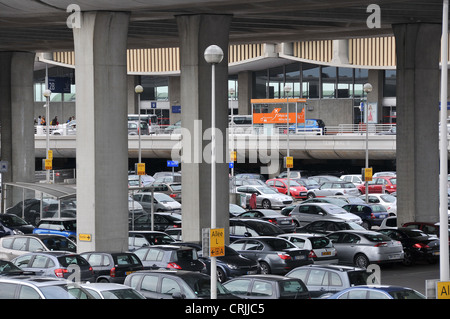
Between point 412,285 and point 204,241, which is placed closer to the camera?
point 204,241

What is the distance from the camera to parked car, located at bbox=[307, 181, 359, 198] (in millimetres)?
56312

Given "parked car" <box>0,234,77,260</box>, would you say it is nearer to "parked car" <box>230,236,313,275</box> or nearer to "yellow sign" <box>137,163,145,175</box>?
"parked car" <box>230,236,313,275</box>

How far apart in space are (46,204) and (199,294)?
21282 mm

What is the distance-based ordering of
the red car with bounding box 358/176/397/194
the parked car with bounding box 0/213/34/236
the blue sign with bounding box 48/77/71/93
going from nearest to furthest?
the parked car with bounding box 0/213/34/236 → the red car with bounding box 358/176/397/194 → the blue sign with bounding box 48/77/71/93

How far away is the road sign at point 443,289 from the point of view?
14.6 meters

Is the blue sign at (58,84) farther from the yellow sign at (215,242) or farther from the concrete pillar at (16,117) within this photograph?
the yellow sign at (215,242)

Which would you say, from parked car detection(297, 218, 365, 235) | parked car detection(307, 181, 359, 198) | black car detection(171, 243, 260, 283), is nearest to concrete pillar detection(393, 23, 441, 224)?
parked car detection(297, 218, 365, 235)

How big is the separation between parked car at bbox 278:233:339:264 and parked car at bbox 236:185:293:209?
2434 cm

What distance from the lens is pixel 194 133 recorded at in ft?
107

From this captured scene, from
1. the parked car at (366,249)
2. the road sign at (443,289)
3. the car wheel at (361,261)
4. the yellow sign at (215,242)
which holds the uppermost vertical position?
the yellow sign at (215,242)

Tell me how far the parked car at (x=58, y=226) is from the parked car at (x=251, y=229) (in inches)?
240

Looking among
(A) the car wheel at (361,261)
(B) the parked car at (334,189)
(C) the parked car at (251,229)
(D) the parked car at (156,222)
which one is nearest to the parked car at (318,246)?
(A) the car wheel at (361,261)
